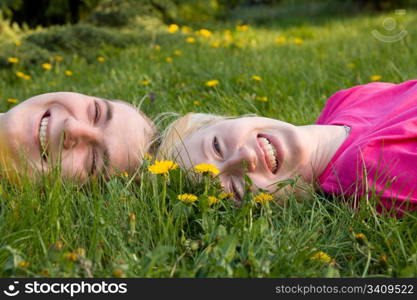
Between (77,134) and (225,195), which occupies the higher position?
(77,134)

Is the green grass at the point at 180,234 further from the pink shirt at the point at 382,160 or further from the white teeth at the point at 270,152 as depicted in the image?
the white teeth at the point at 270,152

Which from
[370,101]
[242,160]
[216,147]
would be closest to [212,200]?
[242,160]

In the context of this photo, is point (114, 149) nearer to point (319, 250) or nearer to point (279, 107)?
point (319, 250)

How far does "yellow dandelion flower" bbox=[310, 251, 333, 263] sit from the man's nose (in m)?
0.97

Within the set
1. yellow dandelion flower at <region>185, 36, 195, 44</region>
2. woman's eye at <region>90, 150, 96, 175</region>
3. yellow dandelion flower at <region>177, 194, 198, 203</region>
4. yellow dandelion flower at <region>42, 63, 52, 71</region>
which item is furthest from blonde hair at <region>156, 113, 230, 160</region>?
yellow dandelion flower at <region>185, 36, 195, 44</region>

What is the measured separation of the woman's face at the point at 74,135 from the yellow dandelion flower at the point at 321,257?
82cm

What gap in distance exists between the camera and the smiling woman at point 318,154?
173 cm

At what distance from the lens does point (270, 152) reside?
194cm

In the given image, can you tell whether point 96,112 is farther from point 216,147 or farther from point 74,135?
point 216,147

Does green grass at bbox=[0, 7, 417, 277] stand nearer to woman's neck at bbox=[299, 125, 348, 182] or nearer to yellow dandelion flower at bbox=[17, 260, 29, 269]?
yellow dandelion flower at bbox=[17, 260, 29, 269]

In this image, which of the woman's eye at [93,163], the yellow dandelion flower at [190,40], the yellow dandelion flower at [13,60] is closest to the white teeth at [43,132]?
the woman's eye at [93,163]

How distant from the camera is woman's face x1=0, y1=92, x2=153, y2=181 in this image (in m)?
1.90

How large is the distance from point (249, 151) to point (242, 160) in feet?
0.15

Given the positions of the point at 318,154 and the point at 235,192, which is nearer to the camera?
the point at 235,192
